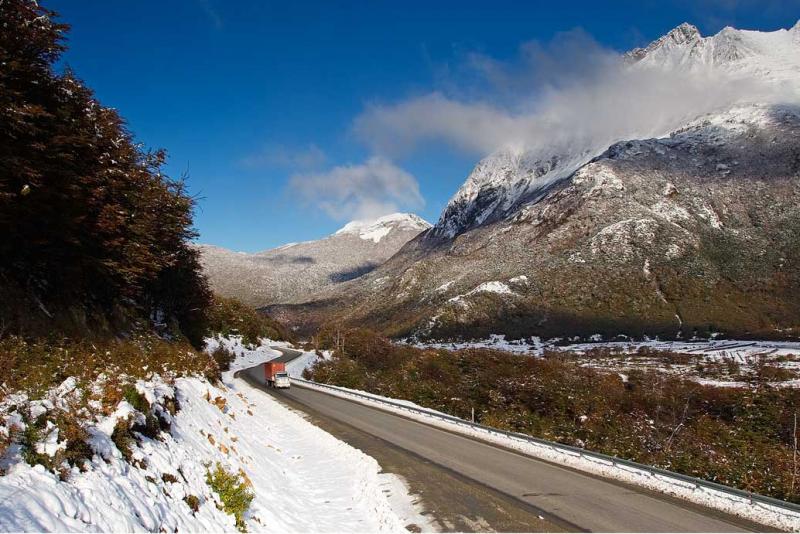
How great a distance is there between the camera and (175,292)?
88.5 feet

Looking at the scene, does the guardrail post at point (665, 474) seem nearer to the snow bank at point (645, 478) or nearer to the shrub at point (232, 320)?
the snow bank at point (645, 478)

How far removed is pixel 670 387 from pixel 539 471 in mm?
27030

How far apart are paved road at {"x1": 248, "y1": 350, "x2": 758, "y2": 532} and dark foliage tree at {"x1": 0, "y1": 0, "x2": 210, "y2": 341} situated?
36.6 ft

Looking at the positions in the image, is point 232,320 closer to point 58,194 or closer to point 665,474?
point 58,194

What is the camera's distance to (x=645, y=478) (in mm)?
12070

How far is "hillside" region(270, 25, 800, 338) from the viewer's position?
321 ft

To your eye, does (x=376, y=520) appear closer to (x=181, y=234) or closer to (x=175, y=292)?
(x=181, y=234)

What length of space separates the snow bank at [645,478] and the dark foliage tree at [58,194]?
13722mm

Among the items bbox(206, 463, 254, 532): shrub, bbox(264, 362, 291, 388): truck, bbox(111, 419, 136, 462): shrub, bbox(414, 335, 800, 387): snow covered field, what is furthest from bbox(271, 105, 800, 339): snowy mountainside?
bbox(111, 419, 136, 462): shrub

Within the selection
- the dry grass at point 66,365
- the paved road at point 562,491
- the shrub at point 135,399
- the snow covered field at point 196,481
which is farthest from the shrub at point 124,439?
the paved road at point 562,491

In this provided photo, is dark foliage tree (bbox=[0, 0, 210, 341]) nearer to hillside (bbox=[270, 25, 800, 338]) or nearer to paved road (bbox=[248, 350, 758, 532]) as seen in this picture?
paved road (bbox=[248, 350, 758, 532])

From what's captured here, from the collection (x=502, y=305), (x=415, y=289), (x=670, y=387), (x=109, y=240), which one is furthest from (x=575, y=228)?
(x=109, y=240)

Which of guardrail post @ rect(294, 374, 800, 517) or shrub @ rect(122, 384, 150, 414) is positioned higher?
shrub @ rect(122, 384, 150, 414)

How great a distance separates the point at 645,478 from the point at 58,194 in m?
15.9
